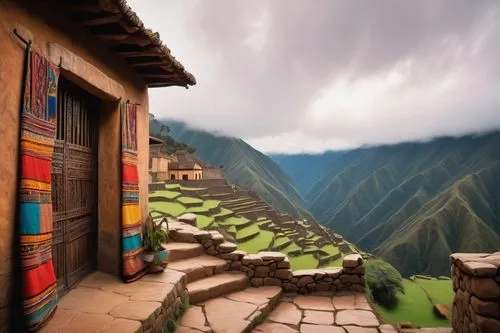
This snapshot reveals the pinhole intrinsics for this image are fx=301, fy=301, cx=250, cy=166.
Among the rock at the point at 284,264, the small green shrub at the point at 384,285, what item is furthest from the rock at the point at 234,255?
the small green shrub at the point at 384,285

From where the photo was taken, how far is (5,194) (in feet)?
8.30

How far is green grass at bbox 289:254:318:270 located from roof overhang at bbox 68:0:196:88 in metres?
16.2

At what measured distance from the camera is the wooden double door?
369 centimetres

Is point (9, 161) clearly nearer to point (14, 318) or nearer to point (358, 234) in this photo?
point (14, 318)

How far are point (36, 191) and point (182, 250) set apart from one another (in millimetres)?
3629

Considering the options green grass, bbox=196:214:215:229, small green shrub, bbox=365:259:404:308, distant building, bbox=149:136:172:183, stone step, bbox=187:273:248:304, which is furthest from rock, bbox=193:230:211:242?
distant building, bbox=149:136:172:183

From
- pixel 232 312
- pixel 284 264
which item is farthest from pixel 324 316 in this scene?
pixel 232 312

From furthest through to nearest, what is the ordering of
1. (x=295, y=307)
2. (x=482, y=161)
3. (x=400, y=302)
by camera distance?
(x=482, y=161) → (x=400, y=302) → (x=295, y=307)

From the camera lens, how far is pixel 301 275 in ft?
19.2

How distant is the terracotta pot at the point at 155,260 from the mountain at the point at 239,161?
7657 centimetres

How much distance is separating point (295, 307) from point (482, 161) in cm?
12681

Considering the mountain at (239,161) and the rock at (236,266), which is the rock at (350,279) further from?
the mountain at (239,161)

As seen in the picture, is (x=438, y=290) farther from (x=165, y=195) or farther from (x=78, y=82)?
(x=78, y=82)

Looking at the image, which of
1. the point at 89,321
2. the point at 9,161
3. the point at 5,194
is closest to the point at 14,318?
the point at 89,321
